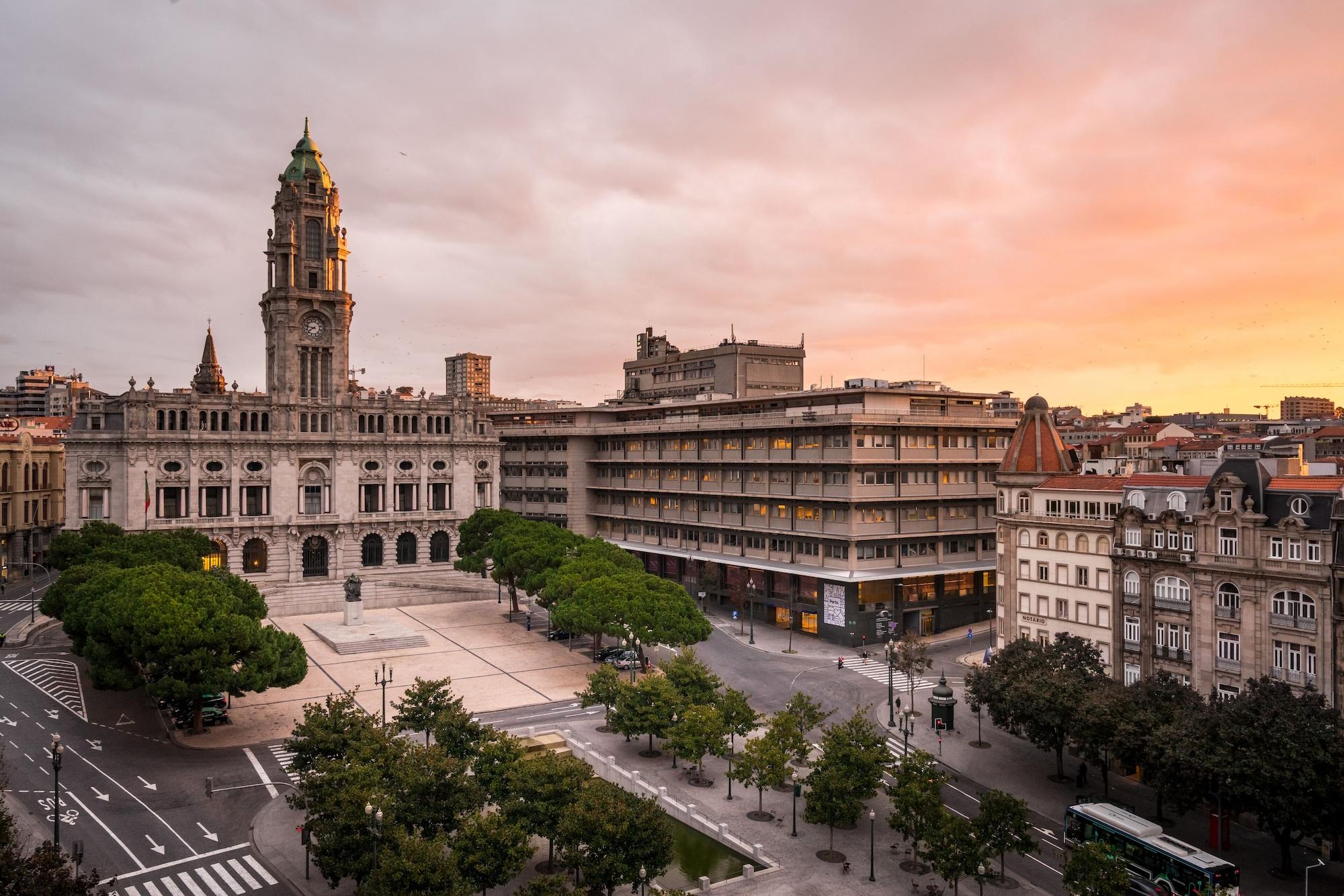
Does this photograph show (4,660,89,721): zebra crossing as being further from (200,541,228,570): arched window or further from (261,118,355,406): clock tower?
(261,118,355,406): clock tower

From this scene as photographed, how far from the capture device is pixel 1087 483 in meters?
63.9

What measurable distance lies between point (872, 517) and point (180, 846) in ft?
207

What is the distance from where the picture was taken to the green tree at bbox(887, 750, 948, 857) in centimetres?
3819

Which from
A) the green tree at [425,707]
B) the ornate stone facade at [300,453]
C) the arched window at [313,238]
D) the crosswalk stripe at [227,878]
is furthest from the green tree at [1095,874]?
the arched window at [313,238]

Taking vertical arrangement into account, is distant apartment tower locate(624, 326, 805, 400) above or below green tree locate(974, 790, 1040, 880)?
above

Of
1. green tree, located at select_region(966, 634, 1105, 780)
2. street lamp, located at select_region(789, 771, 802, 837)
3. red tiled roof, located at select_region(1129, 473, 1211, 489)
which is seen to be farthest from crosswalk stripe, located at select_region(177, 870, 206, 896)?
red tiled roof, located at select_region(1129, 473, 1211, 489)

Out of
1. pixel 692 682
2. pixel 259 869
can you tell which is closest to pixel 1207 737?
pixel 692 682

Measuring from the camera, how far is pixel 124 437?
9988 centimetres

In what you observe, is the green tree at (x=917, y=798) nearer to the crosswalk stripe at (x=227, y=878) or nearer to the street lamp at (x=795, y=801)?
the street lamp at (x=795, y=801)

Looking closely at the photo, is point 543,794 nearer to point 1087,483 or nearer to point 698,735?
point 698,735

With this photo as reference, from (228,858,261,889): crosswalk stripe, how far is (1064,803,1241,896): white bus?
34.4m

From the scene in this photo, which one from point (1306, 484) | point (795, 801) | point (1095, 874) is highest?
point (1306, 484)

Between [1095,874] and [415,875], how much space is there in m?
24.5

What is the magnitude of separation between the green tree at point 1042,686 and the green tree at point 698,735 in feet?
52.3
